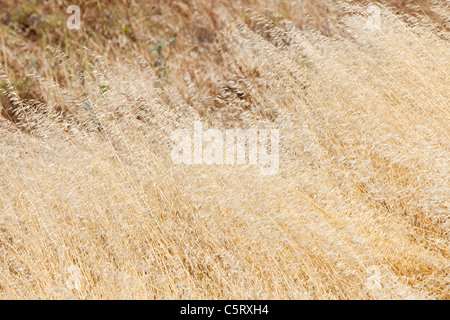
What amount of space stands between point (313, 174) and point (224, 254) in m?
1.12

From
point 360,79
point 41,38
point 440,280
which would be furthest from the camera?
point 41,38

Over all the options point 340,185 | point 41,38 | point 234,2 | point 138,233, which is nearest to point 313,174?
point 340,185

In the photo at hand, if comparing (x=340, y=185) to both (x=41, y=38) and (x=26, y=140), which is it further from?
(x=41, y=38)

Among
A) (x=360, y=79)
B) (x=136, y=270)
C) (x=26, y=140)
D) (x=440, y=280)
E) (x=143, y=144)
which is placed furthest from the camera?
(x=360, y=79)

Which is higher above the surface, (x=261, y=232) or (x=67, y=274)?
(x=261, y=232)

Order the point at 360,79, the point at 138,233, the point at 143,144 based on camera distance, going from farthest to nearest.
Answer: the point at 360,79, the point at 143,144, the point at 138,233

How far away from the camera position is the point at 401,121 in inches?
136

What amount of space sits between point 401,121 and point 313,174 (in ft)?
3.01

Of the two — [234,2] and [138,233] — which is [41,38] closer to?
[234,2]

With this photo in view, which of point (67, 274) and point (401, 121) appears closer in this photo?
point (67, 274)

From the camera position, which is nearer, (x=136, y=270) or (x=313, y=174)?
(x=136, y=270)

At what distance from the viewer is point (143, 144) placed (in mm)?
3361

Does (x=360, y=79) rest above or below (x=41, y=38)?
above

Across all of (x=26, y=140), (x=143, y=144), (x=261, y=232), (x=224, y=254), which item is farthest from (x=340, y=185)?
(x=26, y=140)
